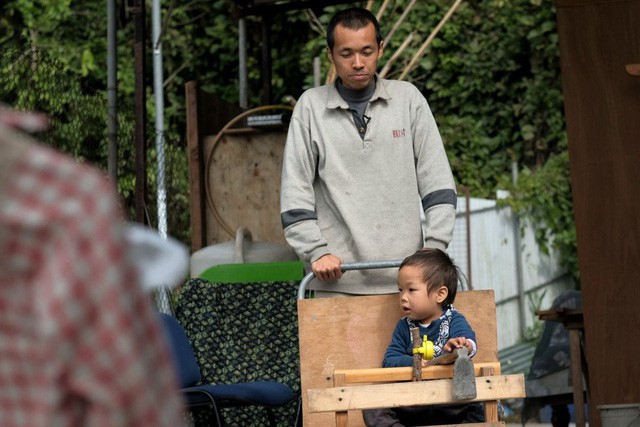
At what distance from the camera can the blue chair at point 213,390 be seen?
16.9 ft

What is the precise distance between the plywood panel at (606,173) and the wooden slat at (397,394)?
2043 millimetres

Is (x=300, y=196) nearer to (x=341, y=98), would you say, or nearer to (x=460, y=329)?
(x=341, y=98)

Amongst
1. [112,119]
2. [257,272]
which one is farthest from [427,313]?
[112,119]

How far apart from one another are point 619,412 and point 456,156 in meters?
7.85

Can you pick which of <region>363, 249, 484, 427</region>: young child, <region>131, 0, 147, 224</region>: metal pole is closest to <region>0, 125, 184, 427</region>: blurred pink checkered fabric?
<region>363, 249, 484, 427</region>: young child

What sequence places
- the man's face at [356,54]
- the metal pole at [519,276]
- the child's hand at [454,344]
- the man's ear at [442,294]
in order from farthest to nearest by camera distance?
the metal pole at [519,276]
the man's face at [356,54]
the man's ear at [442,294]
the child's hand at [454,344]

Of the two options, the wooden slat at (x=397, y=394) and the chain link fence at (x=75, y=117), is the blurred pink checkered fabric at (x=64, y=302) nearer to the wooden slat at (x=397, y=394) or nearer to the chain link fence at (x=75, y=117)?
the wooden slat at (x=397, y=394)

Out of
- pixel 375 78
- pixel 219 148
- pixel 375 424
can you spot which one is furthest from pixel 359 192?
pixel 219 148

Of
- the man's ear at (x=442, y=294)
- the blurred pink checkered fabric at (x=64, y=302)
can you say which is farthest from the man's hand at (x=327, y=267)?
the blurred pink checkered fabric at (x=64, y=302)

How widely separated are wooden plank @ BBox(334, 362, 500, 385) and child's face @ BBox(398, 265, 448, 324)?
318mm

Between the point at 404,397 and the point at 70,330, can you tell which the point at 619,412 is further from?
the point at 70,330

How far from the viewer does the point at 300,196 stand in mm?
4574

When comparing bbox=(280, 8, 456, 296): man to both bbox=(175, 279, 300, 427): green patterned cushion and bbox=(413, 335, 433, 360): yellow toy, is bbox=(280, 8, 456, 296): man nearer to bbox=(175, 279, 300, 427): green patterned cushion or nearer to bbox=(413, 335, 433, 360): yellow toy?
bbox=(413, 335, 433, 360): yellow toy

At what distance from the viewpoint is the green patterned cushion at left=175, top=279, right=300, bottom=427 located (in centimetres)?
591
